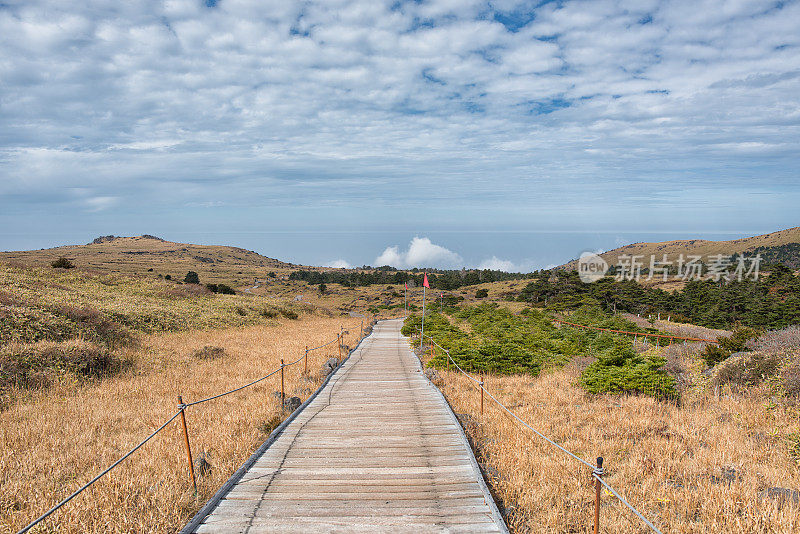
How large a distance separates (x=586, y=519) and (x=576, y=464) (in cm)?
157

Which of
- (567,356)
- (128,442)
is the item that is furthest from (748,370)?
(128,442)

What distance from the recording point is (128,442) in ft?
25.0

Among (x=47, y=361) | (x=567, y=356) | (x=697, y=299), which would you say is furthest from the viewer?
(x=697, y=299)

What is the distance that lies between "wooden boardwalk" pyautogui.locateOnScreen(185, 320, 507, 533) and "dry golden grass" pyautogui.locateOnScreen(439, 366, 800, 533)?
23.7 inches

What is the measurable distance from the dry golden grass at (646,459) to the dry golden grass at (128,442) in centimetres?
430

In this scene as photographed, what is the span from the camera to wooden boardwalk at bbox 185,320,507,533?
4.75 m

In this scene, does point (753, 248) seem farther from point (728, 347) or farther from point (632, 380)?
point (632, 380)

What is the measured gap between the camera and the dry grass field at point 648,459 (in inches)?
198

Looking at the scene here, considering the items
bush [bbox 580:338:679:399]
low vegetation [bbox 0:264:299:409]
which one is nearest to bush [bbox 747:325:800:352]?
bush [bbox 580:338:679:399]

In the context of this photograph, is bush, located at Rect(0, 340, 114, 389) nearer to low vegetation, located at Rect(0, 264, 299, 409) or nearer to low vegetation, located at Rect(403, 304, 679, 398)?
low vegetation, located at Rect(0, 264, 299, 409)

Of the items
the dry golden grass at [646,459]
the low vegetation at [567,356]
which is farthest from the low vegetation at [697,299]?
the dry golden grass at [646,459]

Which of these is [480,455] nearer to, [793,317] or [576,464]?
[576,464]

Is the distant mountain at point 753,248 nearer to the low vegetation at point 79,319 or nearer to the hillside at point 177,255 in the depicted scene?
the hillside at point 177,255

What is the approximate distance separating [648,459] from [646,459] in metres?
0.03
